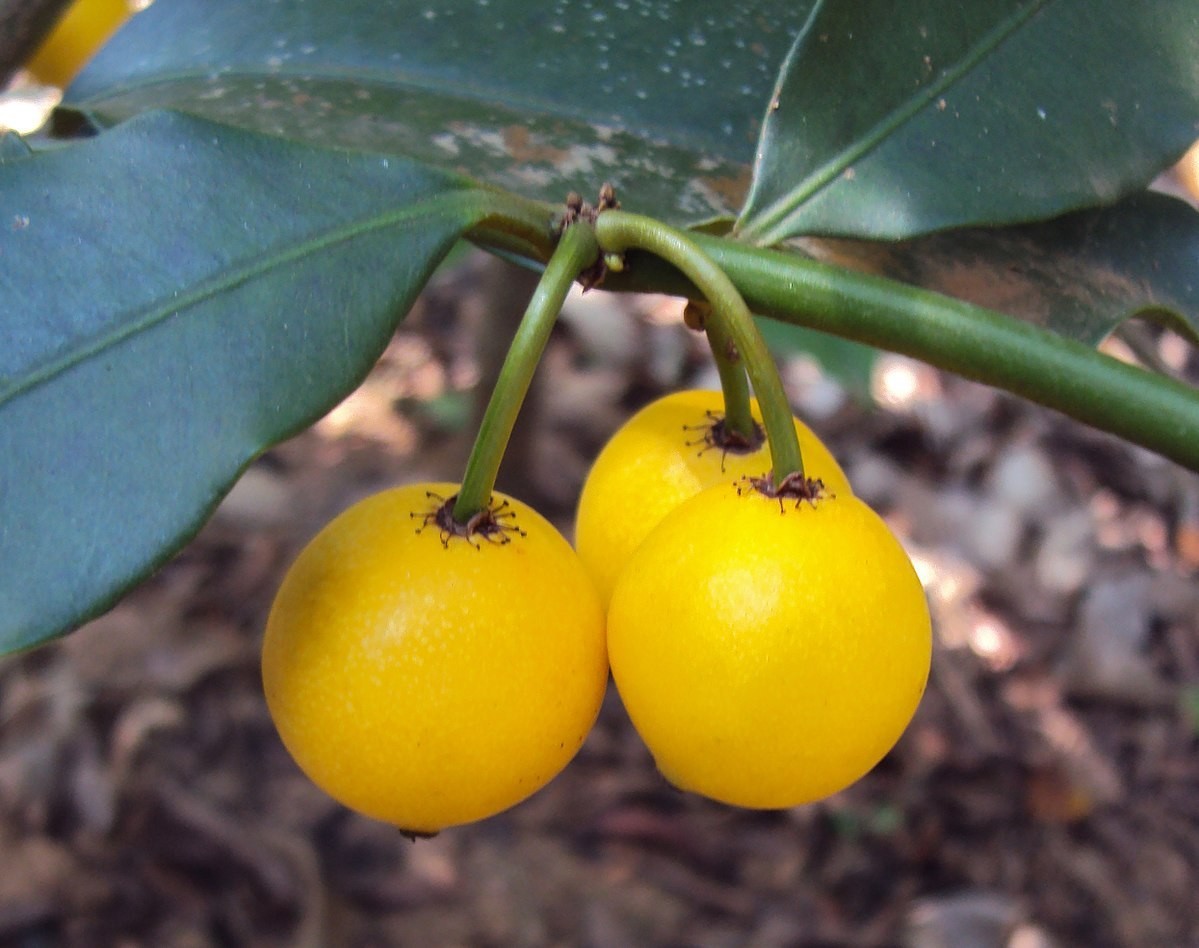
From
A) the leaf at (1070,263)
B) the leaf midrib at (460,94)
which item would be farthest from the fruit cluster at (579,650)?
the leaf midrib at (460,94)

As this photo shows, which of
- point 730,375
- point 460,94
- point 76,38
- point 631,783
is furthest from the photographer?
point 631,783

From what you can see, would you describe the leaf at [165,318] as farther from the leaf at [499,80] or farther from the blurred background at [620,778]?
the blurred background at [620,778]

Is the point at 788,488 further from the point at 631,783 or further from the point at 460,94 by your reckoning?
the point at 631,783

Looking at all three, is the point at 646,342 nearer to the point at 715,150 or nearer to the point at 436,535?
the point at 715,150

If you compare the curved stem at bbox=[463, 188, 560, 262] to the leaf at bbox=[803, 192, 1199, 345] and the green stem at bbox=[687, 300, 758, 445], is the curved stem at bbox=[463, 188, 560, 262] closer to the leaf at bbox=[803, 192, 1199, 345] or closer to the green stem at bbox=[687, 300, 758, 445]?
the green stem at bbox=[687, 300, 758, 445]

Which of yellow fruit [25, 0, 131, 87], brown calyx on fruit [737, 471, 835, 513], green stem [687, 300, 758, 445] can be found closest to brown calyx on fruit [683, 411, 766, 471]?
green stem [687, 300, 758, 445]

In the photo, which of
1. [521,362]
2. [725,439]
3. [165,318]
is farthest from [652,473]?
[165,318]
